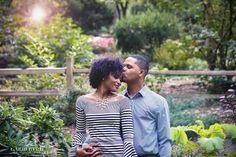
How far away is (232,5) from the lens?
996cm

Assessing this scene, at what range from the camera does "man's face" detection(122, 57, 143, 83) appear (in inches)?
108

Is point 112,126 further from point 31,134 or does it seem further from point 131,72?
point 31,134

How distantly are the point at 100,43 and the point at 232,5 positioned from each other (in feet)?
27.2

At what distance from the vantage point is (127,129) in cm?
251

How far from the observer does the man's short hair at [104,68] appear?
8.35 feet

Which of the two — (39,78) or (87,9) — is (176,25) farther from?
(87,9)

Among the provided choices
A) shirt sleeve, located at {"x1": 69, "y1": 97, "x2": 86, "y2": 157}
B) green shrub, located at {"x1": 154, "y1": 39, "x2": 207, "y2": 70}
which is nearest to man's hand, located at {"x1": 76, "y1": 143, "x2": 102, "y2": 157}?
shirt sleeve, located at {"x1": 69, "y1": 97, "x2": 86, "y2": 157}

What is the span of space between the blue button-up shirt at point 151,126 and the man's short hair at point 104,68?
284mm

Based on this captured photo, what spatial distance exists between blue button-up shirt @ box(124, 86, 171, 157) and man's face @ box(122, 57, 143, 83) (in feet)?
0.38

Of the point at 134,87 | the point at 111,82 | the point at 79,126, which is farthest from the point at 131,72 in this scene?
the point at 79,126

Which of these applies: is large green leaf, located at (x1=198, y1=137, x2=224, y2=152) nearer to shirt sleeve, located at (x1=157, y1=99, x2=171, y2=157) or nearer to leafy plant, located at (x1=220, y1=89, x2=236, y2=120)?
shirt sleeve, located at (x1=157, y1=99, x2=171, y2=157)

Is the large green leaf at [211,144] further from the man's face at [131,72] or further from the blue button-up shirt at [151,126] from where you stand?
the man's face at [131,72]

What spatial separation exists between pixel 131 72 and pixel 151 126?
14.2 inches

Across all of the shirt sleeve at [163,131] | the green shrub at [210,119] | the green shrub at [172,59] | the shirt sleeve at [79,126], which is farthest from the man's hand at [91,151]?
the green shrub at [172,59]
